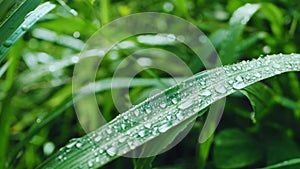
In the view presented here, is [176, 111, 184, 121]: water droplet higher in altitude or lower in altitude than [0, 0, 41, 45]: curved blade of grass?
lower

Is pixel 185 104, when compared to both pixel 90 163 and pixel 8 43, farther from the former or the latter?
pixel 8 43

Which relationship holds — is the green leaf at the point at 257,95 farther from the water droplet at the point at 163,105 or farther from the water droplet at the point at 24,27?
the water droplet at the point at 24,27

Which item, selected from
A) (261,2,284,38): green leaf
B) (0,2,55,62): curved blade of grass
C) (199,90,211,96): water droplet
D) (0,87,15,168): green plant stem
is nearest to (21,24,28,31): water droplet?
(0,2,55,62): curved blade of grass

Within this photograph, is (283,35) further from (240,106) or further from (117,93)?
(117,93)

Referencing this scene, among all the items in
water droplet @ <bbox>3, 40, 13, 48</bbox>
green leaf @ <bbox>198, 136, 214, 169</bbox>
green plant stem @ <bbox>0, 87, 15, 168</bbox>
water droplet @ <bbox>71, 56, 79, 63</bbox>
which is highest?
water droplet @ <bbox>3, 40, 13, 48</bbox>

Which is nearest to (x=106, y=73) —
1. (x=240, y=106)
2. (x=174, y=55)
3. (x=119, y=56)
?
(x=119, y=56)

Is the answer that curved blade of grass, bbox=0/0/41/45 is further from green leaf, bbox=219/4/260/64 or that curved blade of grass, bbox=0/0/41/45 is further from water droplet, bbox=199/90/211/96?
green leaf, bbox=219/4/260/64

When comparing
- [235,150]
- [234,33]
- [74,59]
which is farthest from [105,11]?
[235,150]
